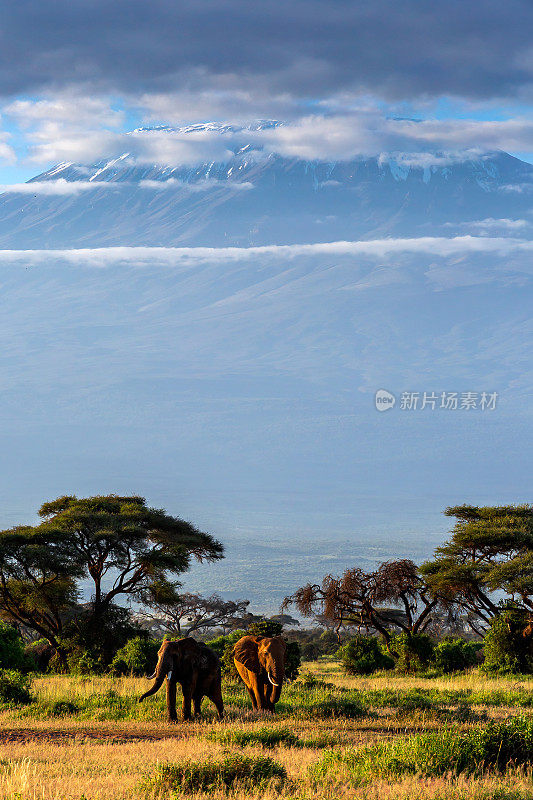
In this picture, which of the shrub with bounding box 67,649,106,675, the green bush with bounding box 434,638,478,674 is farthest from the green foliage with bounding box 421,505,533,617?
the shrub with bounding box 67,649,106,675

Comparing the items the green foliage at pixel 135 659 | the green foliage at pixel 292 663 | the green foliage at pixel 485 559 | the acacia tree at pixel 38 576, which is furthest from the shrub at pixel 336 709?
the acacia tree at pixel 38 576

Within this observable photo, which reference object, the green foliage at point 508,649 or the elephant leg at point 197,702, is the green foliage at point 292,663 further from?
the elephant leg at point 197,702

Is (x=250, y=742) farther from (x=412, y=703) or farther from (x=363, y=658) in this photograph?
(x=363, y=658)

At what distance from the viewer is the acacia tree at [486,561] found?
3397 centimetres

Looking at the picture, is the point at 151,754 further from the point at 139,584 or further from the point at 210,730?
the point at 139,584

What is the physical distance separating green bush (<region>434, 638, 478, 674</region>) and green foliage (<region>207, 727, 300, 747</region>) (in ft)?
64.6

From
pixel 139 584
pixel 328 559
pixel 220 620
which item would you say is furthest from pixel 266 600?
pixel 139 584

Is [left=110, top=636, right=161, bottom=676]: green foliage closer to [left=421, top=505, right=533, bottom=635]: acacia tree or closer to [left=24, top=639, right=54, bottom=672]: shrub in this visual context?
[left=24, top=639, right=54, bottom=672]: shrub

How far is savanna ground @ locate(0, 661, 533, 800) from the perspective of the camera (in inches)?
476

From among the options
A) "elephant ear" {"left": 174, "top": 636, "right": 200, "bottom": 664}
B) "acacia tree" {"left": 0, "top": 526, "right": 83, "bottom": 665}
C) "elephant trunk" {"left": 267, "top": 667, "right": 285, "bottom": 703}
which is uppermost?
"acacia tree" {"left": 0, "top": 526, "right": 83, "bottom": 665}

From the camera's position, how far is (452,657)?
117 ft

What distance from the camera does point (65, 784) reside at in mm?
12250

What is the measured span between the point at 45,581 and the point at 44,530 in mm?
2233

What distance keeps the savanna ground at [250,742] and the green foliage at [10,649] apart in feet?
7.98
